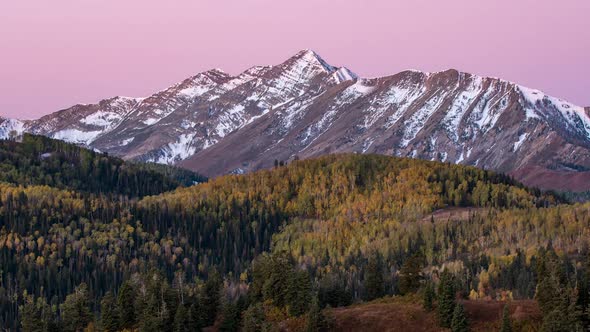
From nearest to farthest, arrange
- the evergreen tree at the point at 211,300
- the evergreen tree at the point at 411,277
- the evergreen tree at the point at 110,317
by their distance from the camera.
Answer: the evergreen tree at the point at 110,317 < the evergreen tree at the point at 211,300 < the evergreen tree at the point at 411,277

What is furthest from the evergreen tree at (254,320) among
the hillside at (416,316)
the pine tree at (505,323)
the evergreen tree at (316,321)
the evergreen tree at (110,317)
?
the pine tree at (505,323)

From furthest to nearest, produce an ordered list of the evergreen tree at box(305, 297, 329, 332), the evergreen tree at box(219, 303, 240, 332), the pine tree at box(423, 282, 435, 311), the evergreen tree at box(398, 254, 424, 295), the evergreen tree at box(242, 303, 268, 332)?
the evergreen tree at box(398, 254, 424, 295) → the evergreen tree at box(219, 303, 240, 332) → the evergreen tree at box(242, 303, 268, 332) → the pine tree at box(423, 282, 435, 311) → the evergreen tree at box(305, 297, 329, 332)

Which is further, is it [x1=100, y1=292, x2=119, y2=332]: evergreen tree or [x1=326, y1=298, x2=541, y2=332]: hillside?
[x1=100, y1=292, x2=119, y2=332]: evergreen tree

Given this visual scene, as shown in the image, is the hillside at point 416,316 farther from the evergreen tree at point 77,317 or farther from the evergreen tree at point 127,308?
the evergreen tree at point 77,317

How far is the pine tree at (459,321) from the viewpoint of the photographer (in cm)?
14325

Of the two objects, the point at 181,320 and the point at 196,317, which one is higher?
the point at 181,320

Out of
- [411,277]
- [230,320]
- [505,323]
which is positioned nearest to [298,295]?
[230,320]

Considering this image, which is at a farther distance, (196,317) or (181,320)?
(196,317)

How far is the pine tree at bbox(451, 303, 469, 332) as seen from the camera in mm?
143250

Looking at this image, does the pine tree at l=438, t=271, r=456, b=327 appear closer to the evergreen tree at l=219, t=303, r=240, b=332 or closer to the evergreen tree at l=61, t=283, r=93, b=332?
the evergreen tree at l=219, t=303, r=240, b=332

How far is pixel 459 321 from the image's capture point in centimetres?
14338

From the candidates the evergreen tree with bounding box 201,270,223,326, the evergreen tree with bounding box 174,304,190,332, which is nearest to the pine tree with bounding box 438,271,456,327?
the evergreen tree with bounding box 174,304,190,332

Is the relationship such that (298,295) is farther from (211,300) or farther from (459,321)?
(459,321)

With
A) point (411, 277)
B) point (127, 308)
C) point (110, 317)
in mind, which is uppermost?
point (411, 277)
